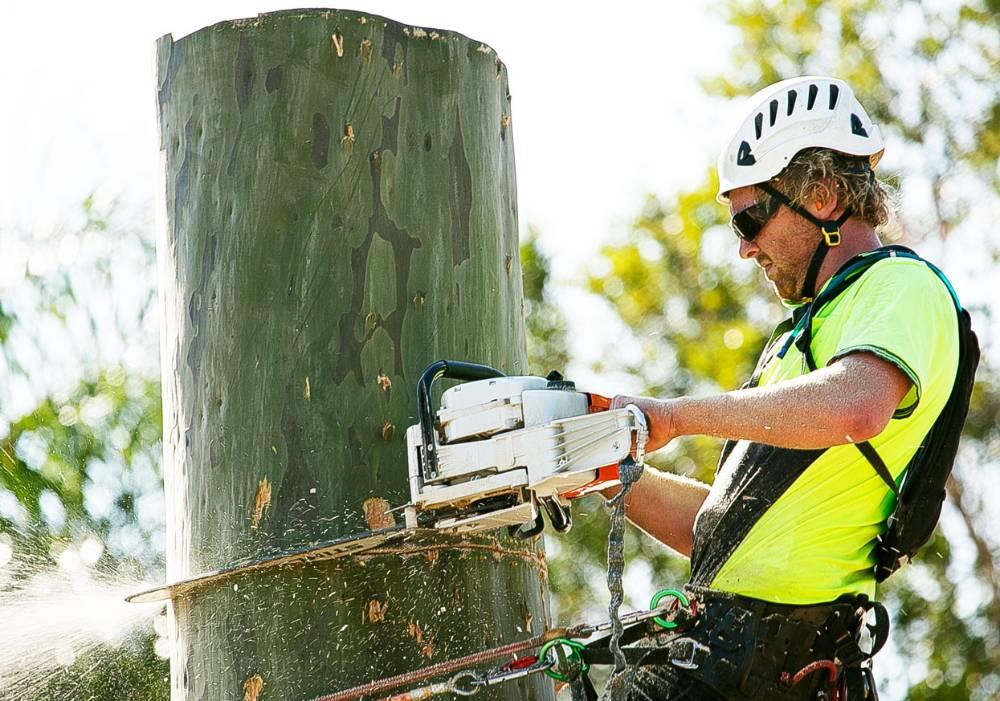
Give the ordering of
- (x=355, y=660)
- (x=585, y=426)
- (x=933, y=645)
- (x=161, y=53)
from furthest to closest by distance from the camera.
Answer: (x=933, y=645) → (x=161, y=53) → (x=355, y=660) → (x=585, y=426)

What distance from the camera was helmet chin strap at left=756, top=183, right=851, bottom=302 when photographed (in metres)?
4.00

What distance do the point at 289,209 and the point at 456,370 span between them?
587mm

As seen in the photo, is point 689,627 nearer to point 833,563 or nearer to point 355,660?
point 833,563

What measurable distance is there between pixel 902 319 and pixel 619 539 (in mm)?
798

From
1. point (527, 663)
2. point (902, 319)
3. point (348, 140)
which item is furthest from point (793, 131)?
point (527, 663)

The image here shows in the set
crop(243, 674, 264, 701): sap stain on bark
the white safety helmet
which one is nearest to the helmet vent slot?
the white safety helmet

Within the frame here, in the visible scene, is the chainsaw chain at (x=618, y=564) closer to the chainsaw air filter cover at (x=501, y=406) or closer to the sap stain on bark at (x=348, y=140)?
the chainsaw air filter cover at (x=501, y=406)

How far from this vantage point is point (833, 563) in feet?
12.4

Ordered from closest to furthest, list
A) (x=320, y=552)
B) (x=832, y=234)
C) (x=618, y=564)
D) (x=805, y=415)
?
(x=805, y=415)
(x=618, y=564)
(x=320, y=552)
(x=832, y=234)

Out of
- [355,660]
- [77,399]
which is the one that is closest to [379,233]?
[355,660]

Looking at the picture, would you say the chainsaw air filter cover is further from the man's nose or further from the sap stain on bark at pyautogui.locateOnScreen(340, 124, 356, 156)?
the man's nose

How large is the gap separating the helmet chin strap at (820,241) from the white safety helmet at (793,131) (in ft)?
0.41

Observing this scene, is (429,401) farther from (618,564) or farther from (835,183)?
(835,183)

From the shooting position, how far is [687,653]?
150 inches
